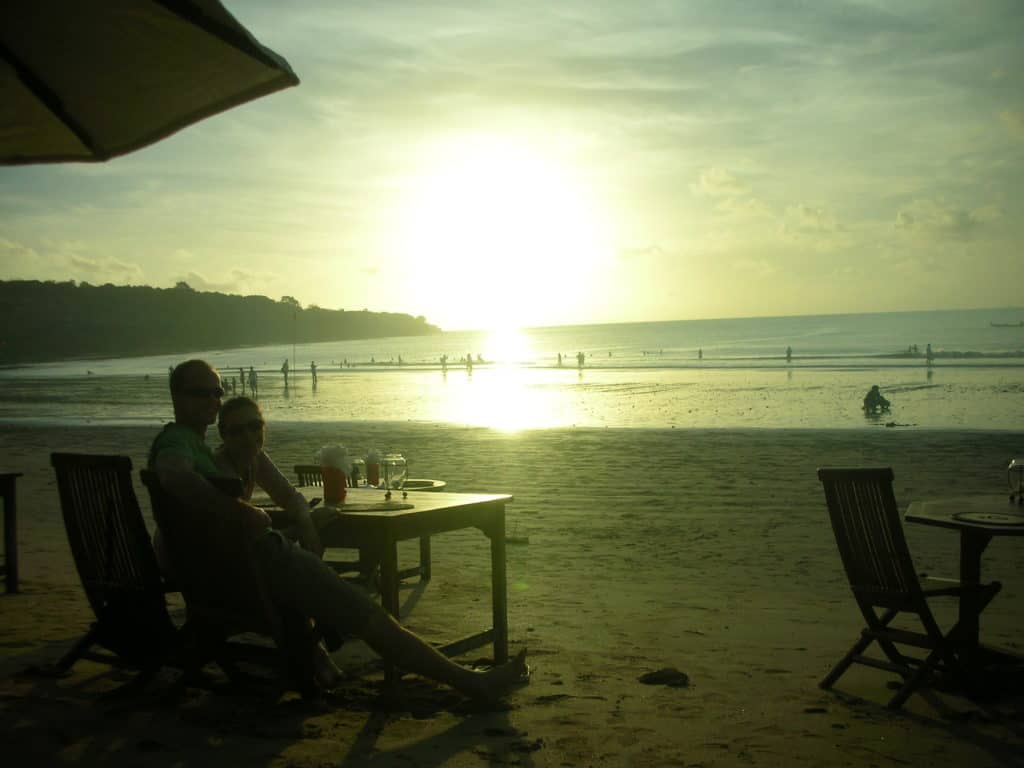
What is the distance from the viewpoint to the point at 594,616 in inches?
209

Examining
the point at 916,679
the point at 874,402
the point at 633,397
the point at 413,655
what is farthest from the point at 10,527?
the point at 633,397

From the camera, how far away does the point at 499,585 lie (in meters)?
4.42

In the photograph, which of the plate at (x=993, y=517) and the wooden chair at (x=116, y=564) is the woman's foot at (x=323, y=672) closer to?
the wooden chair at (x=116, y=564)

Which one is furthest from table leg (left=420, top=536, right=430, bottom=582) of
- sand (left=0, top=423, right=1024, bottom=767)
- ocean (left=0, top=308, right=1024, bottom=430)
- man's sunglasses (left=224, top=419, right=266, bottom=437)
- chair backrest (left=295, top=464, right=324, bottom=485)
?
ocean (left=0, top=308, right=1024, bottom=430)

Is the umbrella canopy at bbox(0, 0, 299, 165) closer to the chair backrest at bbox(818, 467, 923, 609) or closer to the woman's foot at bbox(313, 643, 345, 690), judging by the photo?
the woman's foot at bbox(313, 643, 345, 690)

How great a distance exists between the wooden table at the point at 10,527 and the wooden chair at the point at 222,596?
2.54m

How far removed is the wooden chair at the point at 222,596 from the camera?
3.51 meters

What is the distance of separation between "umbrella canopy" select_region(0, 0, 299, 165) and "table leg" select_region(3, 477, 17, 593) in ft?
8.57

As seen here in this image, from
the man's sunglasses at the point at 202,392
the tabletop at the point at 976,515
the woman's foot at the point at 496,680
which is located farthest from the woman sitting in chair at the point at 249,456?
the tabletop at the point at 976,515

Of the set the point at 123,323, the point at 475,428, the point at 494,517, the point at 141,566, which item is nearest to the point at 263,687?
the point at 141,566

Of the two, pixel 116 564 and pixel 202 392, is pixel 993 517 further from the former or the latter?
pixel 116 564

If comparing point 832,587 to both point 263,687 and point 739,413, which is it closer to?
point 263,687

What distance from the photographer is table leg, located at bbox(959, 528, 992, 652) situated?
392cm

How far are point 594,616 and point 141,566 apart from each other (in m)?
2.49
